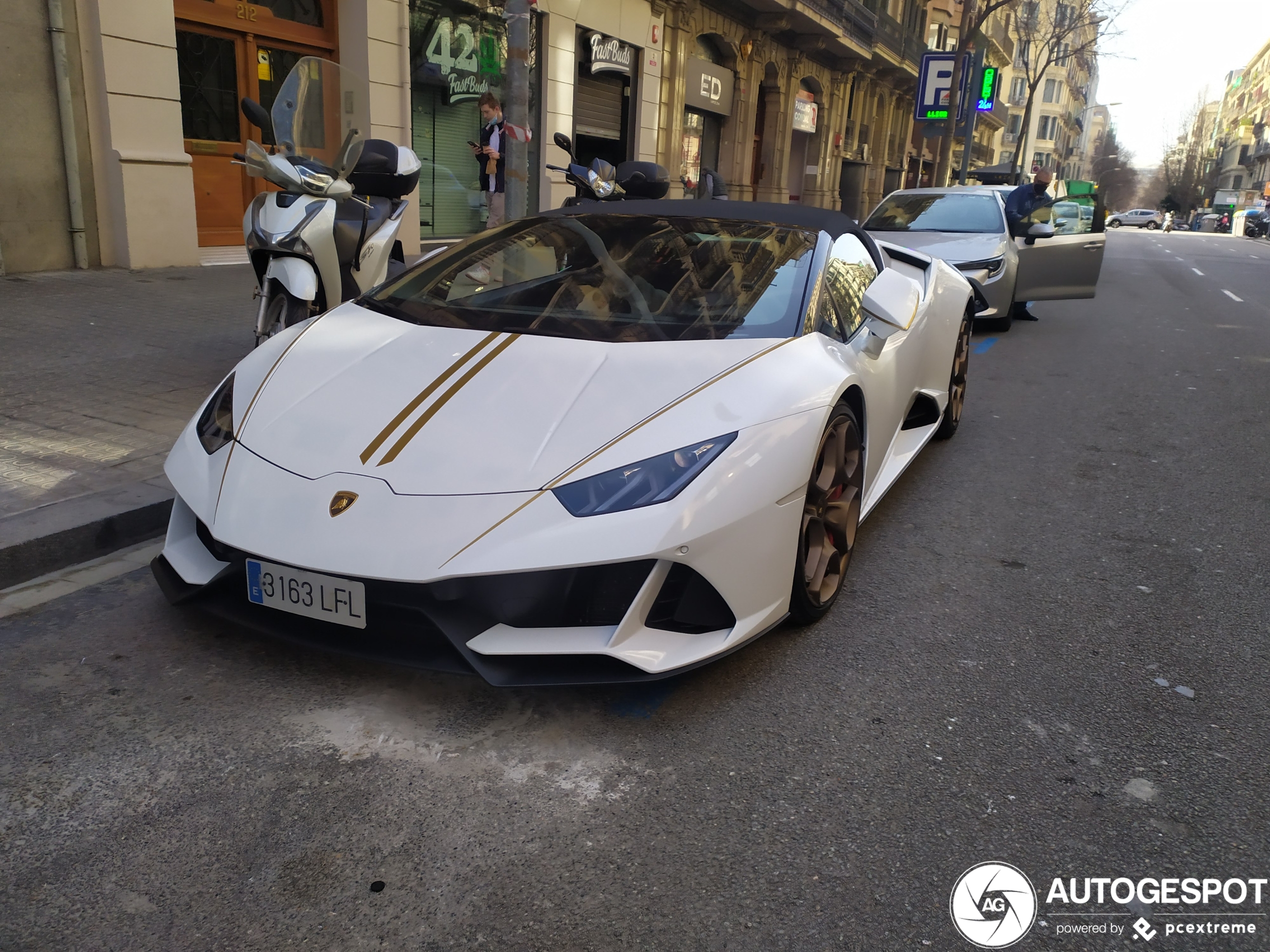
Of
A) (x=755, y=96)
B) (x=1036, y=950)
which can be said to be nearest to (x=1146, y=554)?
(x=1036, y=950)

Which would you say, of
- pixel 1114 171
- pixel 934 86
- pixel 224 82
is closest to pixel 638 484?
pixel 224 82

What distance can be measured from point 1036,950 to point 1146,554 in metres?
2.48

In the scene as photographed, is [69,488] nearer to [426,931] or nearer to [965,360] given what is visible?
[426,931]

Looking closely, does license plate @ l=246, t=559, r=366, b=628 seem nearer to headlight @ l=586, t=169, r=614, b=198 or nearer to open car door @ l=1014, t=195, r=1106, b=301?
headlight @ l=586, t=169, r=614, b=198

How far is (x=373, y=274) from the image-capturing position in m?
5.55

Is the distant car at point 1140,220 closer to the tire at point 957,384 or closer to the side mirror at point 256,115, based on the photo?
the tire at point 957,384

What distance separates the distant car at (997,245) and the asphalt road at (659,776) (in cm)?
624

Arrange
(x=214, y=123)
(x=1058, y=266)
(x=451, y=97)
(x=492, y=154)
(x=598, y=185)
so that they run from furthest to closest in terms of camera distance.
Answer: (x=451, y=97) < (x=492, y=154) < (x=214, y=123) < (x=1058, y=266) < (x=598, y=185)

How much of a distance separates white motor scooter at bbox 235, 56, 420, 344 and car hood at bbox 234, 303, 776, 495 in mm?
1911

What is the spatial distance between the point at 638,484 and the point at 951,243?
8.09 meters

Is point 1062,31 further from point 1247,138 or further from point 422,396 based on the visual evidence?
point 1247,138

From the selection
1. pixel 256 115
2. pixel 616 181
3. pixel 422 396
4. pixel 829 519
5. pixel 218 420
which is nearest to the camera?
pixel 422 396

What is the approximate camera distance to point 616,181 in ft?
20.6

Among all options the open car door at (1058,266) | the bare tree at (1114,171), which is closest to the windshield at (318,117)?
the open car door at (1058,266)
